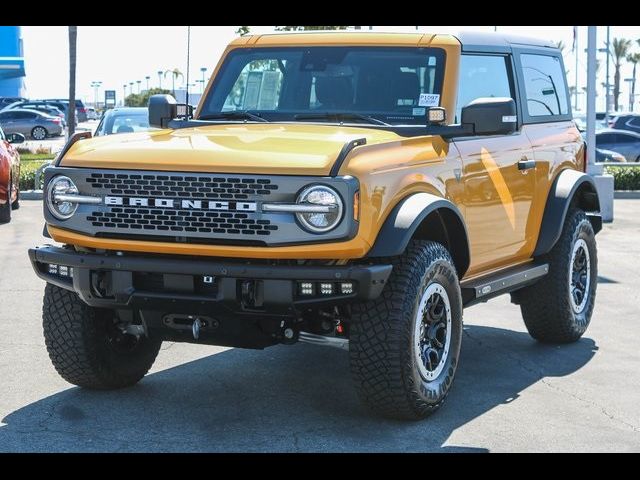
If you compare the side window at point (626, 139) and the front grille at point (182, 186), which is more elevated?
the side window at point (626, 139)

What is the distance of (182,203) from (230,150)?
13.8 inches

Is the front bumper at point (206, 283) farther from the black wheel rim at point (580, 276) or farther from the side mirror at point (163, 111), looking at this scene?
the black wheel rim at point (580, 276)

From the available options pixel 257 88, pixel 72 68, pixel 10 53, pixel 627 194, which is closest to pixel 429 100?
pixel 257 88

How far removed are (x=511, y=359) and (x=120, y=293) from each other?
3059 millimetres

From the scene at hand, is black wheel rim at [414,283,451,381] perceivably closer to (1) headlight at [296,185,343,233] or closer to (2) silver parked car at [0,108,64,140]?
(1) headlight at [296,185,343,233]

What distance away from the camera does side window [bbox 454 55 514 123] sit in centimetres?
727

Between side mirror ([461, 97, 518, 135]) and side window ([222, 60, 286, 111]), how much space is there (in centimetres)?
123

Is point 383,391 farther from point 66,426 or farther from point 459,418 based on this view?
point 66,426

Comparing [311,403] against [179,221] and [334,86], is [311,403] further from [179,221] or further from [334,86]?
[334,86]

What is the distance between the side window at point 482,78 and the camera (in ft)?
23.9

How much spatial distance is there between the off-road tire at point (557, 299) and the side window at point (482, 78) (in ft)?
3.62

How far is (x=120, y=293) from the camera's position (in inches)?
233

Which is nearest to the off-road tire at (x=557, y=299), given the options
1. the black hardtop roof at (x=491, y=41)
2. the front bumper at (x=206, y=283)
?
the black hardtop roof at (x=491, y=41)

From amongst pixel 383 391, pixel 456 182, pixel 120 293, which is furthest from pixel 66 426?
pixel 456 182
